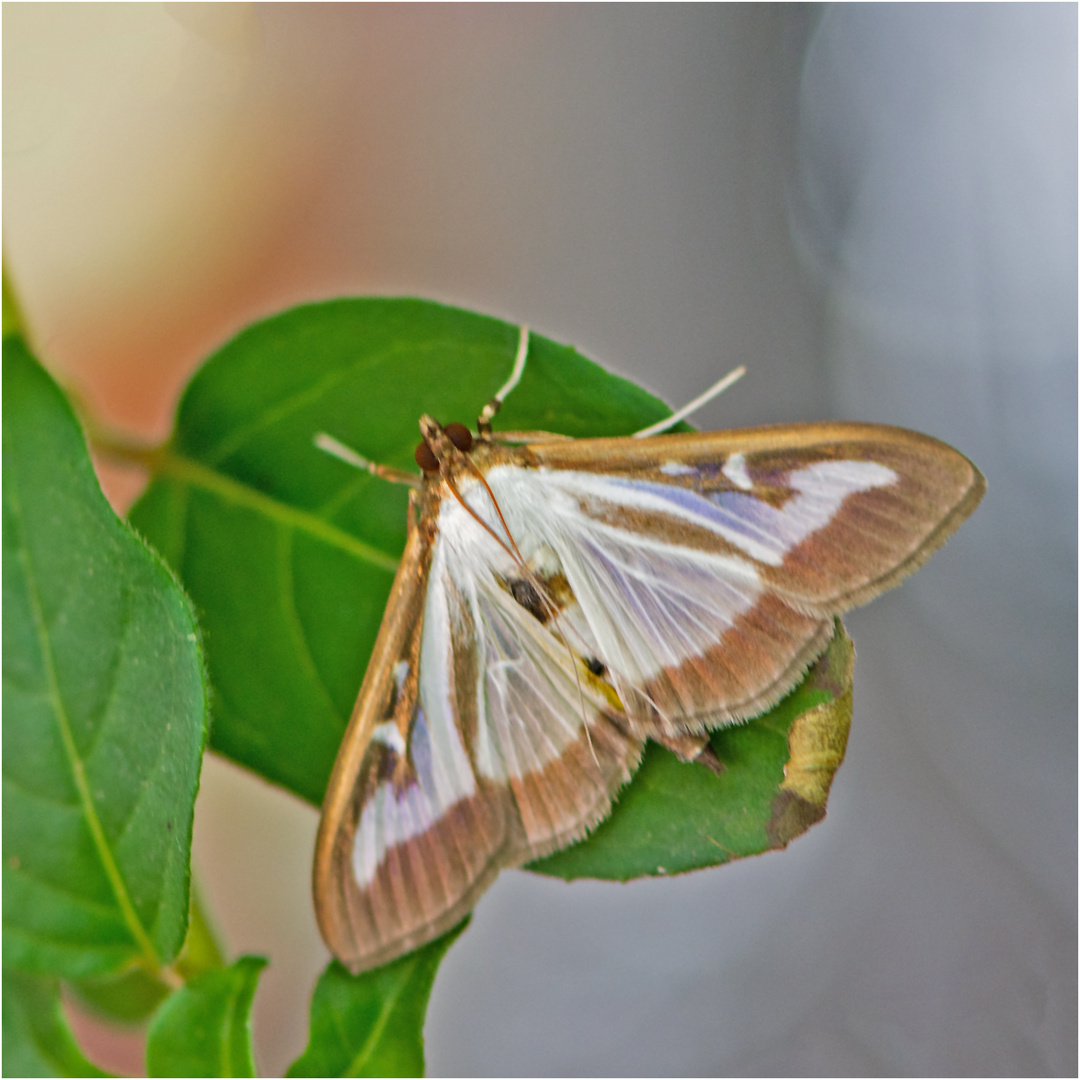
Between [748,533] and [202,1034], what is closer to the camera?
[202,1034]

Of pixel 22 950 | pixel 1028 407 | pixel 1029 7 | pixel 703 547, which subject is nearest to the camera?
pixel 22 950

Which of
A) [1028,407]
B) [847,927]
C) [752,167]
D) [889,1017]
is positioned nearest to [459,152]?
[752,167]

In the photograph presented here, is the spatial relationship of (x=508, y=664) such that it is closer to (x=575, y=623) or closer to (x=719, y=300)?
(x=575, y=623)

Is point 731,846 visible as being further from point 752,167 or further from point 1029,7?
point 1029,7

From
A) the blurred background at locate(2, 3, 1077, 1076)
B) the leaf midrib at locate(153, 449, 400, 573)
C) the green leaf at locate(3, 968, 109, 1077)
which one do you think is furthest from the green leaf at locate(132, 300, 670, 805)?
the blurred background at locate(2, 3, 1077, 1076)

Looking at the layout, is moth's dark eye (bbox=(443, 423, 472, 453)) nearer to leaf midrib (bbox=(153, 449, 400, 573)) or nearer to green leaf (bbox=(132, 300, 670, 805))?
green leaf (bbox=(132, 300, 670, 805))

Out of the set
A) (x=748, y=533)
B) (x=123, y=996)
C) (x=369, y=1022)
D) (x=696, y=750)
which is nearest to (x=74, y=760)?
(x=369, y=1022)
